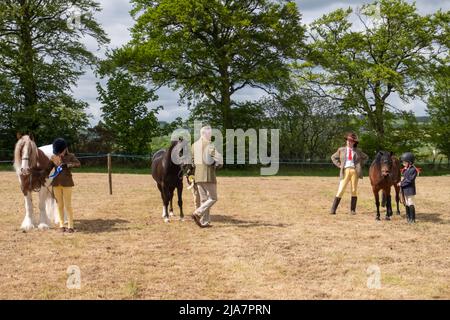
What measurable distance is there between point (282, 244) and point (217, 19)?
24623mm

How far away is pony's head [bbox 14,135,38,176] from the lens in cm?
980

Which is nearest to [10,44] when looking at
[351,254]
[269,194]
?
[269,194]

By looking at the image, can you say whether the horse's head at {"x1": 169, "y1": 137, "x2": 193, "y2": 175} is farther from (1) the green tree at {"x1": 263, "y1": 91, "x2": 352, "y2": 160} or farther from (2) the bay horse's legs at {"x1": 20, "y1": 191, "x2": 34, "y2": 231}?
(1) the green tree at {"x1": 263, "y1": 91, "x2": 352, "y2": 160}

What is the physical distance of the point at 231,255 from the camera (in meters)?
8.02

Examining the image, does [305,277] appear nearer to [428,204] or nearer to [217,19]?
[428,204]

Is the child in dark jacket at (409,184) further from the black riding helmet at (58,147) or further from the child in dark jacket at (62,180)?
the black riding helmet at (58,147)

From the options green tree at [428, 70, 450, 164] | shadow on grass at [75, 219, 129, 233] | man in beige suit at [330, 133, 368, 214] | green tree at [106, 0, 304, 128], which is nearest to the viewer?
shadow on grass at [75, 219, 129, 233]

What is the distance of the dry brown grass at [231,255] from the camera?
616 cm

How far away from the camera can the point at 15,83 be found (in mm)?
32500

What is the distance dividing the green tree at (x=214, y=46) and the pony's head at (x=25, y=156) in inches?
847

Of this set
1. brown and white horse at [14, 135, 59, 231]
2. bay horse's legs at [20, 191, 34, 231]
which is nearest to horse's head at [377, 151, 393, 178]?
brown and white horse at [14, 135, 59, 231]

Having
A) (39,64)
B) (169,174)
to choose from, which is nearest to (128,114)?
(39,64)

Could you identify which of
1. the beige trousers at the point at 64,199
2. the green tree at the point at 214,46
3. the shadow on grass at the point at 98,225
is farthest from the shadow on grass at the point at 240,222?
the green tree at the point at 214,46

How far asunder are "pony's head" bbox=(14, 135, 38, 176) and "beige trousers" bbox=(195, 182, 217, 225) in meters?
3.31
